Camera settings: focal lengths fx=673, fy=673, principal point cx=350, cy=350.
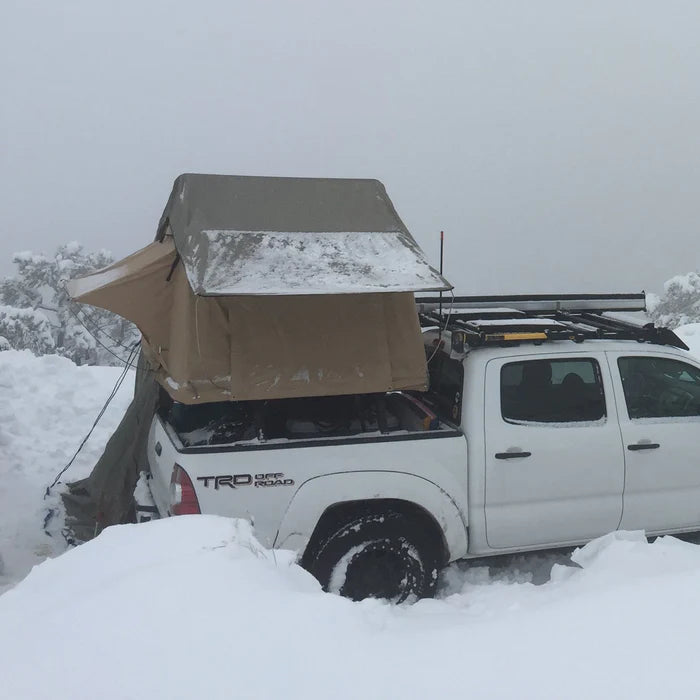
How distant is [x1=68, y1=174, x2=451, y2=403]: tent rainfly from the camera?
145 inches

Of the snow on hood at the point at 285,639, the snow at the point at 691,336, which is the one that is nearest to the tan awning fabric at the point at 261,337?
the snow on hood at the point at 285,639

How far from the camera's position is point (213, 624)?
2096mm

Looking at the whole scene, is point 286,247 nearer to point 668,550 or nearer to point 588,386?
point 588,386

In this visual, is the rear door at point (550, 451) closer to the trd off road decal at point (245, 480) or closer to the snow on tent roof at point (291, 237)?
the snow on tent roof at point (291, 237)

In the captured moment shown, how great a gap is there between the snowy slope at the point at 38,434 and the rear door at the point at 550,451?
11.3ft

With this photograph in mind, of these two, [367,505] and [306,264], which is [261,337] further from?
[367,505]

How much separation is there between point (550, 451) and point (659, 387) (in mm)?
1035

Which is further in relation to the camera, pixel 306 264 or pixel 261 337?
pixel 261 337

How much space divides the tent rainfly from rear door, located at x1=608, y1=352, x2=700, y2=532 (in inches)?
53.6

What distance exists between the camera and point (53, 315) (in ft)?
104

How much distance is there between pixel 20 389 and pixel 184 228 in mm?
5546

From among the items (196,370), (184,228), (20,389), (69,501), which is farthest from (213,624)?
(20,389)

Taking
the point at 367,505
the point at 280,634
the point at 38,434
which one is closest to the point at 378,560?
the point at 367,505

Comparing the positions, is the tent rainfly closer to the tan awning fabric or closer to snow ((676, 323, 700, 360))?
the tan awning fabric
